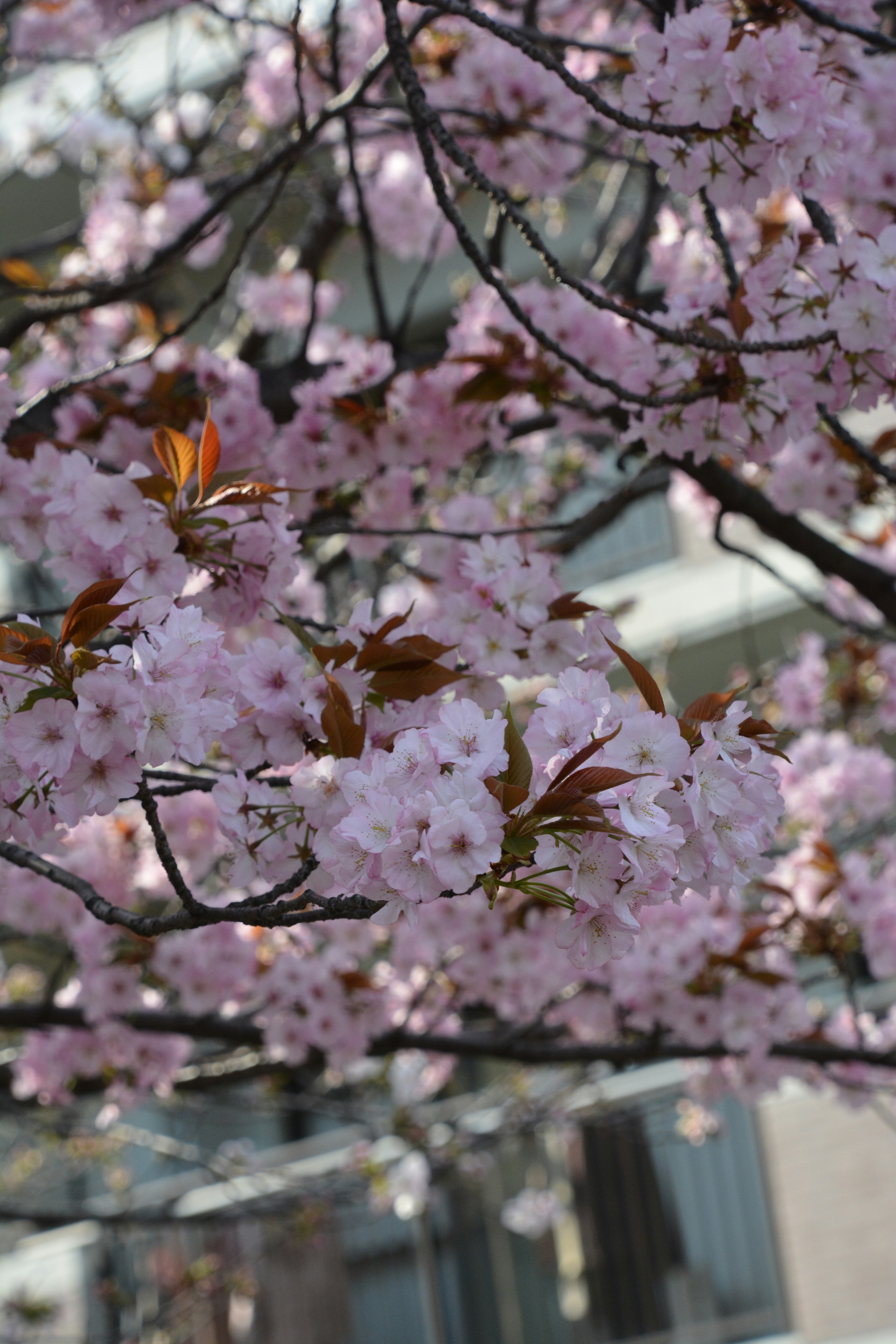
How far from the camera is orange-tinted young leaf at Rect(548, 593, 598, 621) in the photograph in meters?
1.73

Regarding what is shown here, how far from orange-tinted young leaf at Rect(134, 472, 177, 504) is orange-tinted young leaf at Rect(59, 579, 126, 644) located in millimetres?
330

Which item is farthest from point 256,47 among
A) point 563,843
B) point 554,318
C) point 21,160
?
point 563,843

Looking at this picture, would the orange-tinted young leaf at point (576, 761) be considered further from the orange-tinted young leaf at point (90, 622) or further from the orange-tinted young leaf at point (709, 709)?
the orange-tinted young leaf at point (90, 622)

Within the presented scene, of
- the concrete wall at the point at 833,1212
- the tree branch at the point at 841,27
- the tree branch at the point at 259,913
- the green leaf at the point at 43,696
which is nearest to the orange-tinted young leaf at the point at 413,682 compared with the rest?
the tree branch at the point at 259,913

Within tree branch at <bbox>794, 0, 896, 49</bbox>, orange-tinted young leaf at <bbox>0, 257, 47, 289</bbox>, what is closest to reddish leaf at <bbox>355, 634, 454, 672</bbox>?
tree branch at <bbox>794, 0, 896, 49</bbox>

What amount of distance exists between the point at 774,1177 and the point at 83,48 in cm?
592

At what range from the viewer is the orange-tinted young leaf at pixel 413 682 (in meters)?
1.37

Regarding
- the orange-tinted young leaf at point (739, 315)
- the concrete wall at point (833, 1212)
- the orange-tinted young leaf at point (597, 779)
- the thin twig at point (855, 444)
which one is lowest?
the concrete wall at point (833, 1212)

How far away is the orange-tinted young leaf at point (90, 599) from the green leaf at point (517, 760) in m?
0.40

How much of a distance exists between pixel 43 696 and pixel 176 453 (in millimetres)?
473

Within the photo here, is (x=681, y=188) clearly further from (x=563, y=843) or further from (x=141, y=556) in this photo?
(x=563, y=843)

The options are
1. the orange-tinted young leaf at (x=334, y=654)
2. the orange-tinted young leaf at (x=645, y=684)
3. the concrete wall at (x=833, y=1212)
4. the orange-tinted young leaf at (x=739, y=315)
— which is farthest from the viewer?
the concrete wall at (x=833, y=1212)

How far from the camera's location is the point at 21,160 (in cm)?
478

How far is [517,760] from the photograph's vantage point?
1.06 m
